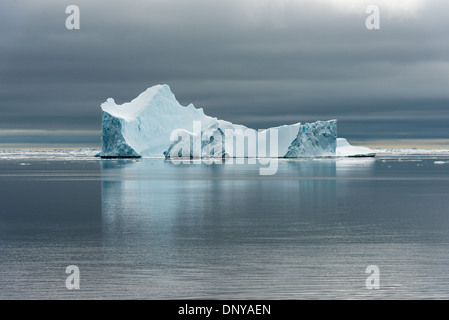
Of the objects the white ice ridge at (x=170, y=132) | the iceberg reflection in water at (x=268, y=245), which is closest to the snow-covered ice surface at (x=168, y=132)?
the white ice ridge at (x=170, y=132)

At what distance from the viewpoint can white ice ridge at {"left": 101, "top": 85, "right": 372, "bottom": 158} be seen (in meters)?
81.6

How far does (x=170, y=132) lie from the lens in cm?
9562

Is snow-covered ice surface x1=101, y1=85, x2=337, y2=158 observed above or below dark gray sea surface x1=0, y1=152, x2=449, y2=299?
above

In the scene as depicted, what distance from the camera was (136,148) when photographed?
91.4 m

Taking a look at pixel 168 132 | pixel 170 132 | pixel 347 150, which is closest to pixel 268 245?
pixel 168 132

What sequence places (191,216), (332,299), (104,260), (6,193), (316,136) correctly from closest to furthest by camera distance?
(332,299) < (104,260) < (191,216) < (6,193) < (316,136)

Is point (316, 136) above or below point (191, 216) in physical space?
above

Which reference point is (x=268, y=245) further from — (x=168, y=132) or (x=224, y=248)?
(x=168, y=132)

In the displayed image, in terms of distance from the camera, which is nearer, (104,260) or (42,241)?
(104,260)

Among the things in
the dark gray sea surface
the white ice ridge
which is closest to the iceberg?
the white ice ridge

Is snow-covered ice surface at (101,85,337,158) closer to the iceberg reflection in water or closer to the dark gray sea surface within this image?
the dark gray sea surface
